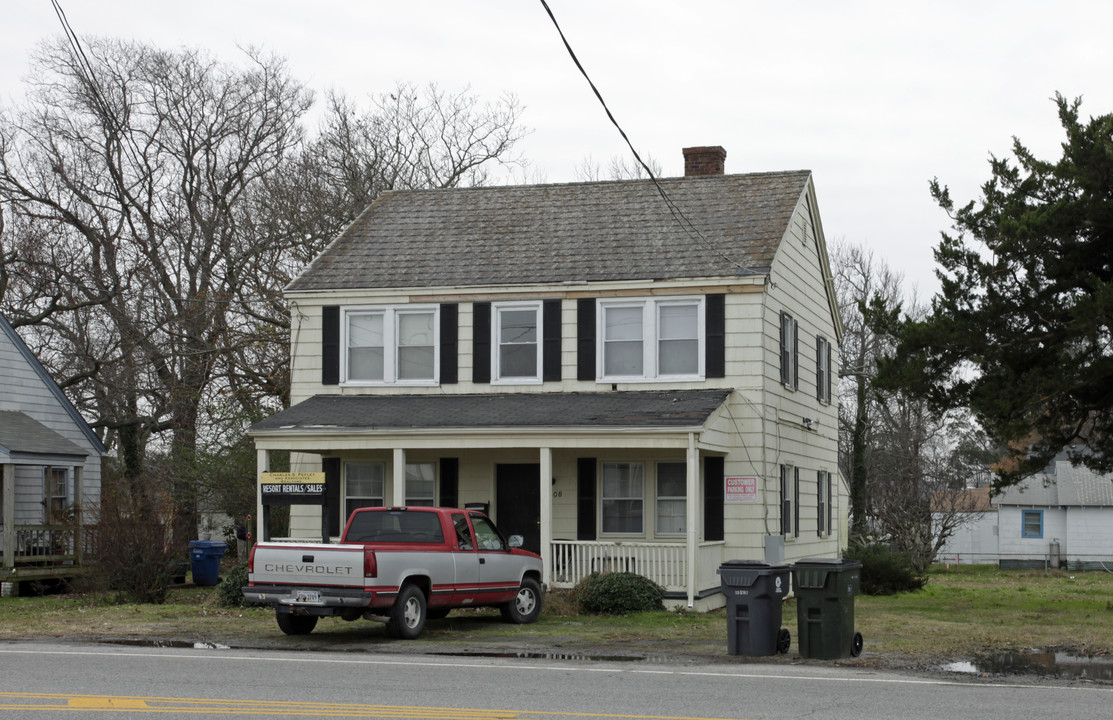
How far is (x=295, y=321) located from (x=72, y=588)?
679 centimetres

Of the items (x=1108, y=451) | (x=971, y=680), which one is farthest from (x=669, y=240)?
(x=971, y=680)

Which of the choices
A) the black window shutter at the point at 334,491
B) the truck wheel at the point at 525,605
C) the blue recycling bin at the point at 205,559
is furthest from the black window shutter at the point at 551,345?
the blue recycling bin at the point at 205,559

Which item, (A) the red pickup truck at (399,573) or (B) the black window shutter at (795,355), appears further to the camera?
(B) the black window shutter at (795,355)

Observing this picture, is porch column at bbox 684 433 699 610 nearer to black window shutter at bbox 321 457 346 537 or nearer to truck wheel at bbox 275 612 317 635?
truck wheel at bbox 275 612 317 635

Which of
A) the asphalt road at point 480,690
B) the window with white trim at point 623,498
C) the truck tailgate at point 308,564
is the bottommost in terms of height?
the asphalt road at point 480,690

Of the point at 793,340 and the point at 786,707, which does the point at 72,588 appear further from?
the point at 786,707

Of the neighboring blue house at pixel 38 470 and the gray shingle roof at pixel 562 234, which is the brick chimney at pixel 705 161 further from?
the neighboring blue house at pixel 38 470

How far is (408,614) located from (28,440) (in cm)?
1432

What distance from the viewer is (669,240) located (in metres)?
23.7

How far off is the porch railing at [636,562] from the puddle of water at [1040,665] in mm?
6415

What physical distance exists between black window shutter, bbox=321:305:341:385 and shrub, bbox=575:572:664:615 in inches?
266

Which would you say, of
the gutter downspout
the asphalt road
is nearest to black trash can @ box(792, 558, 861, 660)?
the asphalt road

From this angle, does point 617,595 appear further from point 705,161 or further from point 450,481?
point 705,161

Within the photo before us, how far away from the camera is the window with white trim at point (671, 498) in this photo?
22.5 metres
